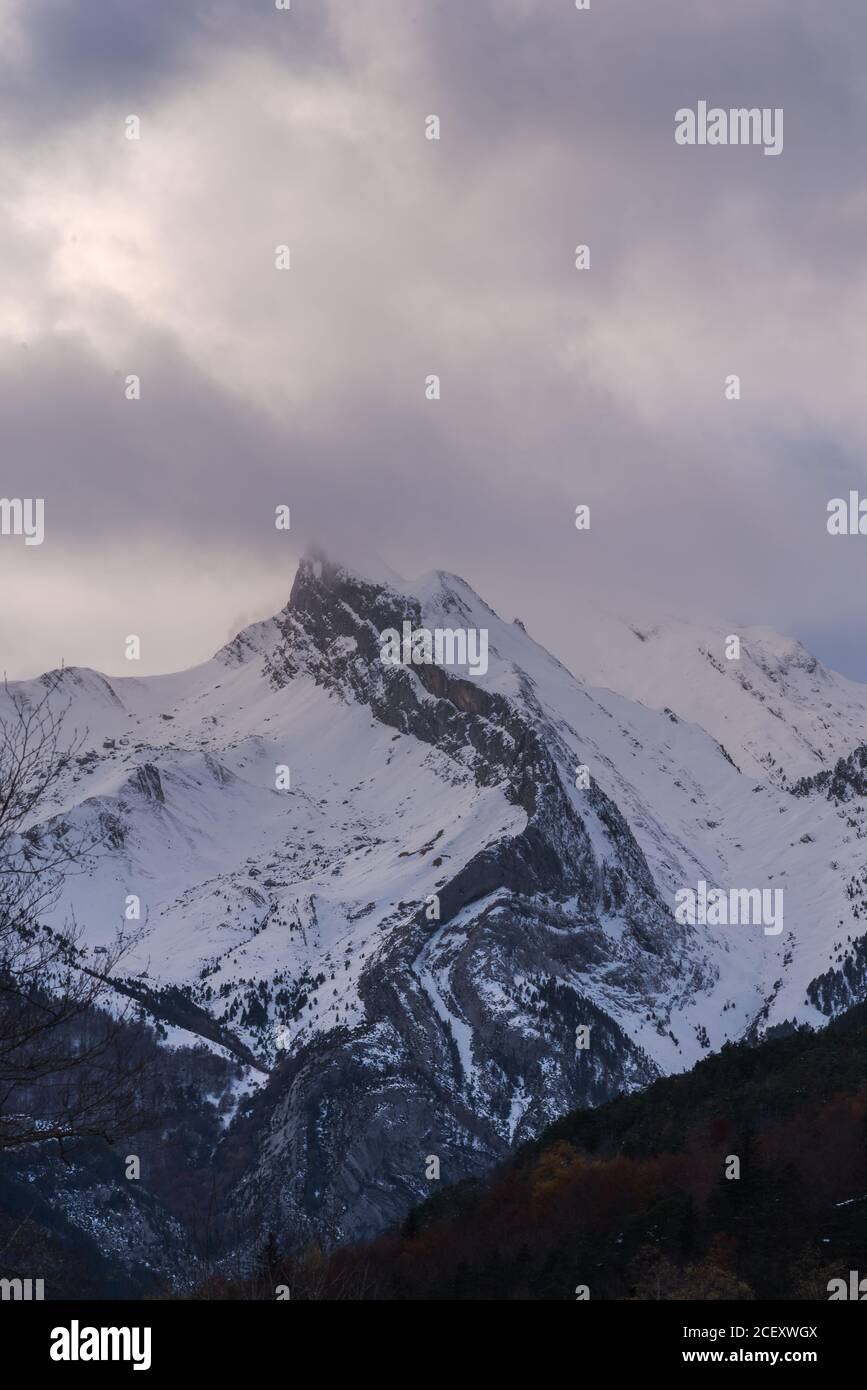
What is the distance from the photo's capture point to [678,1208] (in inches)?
4094

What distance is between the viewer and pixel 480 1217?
123 m

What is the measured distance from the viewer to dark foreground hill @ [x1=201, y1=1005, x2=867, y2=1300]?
9119cm

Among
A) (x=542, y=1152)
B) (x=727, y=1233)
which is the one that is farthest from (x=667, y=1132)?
(x=727, y=1233)

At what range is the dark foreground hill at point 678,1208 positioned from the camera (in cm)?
9119
